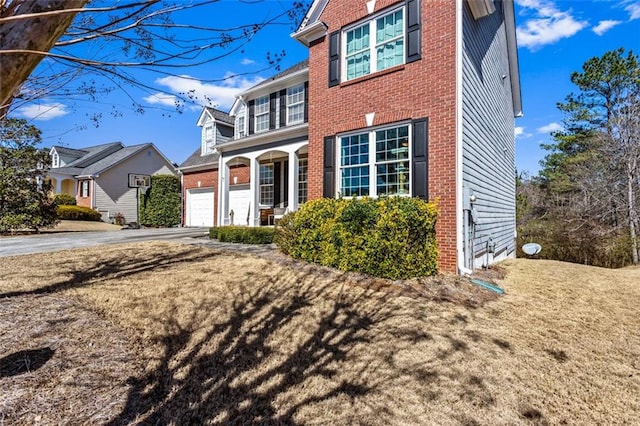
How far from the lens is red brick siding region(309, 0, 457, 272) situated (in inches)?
277

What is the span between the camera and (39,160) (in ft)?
53.5

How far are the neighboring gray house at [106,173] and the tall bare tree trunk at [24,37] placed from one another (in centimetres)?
2818

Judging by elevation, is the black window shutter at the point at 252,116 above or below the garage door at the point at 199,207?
above

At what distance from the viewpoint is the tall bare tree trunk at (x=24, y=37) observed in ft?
5.26

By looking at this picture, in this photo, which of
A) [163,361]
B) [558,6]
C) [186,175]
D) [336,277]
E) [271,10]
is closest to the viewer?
[271,10]

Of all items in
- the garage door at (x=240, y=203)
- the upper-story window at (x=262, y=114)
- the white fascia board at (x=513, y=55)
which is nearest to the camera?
the white fascia board at (x=513, y=55)

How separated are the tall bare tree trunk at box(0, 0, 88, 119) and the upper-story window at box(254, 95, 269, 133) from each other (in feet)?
42.8

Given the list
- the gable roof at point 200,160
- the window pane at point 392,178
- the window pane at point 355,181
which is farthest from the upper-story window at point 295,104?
the gable roof at point 200,160

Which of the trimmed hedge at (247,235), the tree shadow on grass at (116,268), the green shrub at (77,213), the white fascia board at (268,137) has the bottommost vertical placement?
the tree shadow on grass at (116,268)

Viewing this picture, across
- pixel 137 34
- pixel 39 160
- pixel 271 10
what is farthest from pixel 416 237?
pixel 39 160

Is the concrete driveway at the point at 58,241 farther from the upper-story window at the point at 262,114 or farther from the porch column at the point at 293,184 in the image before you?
the upper-story window at the point at 262,114

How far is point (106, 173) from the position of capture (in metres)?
26.2

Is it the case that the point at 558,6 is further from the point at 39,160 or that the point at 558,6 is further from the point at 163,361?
the point at 39,160

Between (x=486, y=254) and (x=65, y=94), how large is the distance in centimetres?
941
